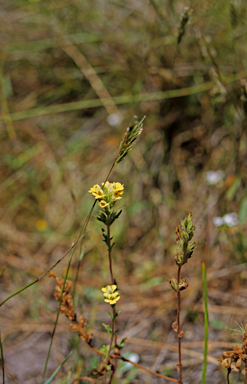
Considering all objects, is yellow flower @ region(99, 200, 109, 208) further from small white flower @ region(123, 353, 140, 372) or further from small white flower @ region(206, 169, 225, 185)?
small white flower @ region(206, 169, 225, 185)

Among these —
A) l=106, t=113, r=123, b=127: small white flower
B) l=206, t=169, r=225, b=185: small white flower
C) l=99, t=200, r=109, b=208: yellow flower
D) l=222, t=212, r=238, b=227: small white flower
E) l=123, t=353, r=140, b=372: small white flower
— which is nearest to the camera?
l=99, t=200, r=109, b=208: yellow flower

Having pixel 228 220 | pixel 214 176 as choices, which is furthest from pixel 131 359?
pixel 214 176

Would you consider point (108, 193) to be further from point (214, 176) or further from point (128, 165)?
point (128, 165)

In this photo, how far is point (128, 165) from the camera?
Result: 1.80 meters

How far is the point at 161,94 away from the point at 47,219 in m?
1.00

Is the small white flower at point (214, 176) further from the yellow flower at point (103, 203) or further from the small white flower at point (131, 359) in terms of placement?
the yellow flower at point (103, 203)

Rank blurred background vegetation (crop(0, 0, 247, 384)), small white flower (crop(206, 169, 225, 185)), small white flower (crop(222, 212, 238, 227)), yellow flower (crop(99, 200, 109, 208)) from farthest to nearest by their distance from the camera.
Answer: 1. small white flower (crop(206, 169, 225, 185))
2. small white flower (crop(222, 212, 238, 227))
3. blurred background vegetation (crop(0, 0, 247, 384))
4. yellow flower (crop(99, 200, 109, 208))

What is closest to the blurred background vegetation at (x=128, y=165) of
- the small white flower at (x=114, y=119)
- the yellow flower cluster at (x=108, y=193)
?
the small white flower at (x=114, y=119)

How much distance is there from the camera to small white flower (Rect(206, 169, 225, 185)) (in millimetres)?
1531

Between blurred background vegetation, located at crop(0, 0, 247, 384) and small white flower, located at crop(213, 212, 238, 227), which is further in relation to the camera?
small white flower, located at crop(213, 212, 238, 227)

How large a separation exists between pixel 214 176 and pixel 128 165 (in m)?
0.52

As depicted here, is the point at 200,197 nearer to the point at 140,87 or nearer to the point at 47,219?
the point at 140,87

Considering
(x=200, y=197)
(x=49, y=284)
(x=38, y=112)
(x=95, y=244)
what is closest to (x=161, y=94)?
(x=200, y=197)

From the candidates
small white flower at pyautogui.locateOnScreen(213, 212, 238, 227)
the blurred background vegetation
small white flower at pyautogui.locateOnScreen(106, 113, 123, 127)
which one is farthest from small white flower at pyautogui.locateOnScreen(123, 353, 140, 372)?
small white flower at pyautogui.locateOnScreen(106, 113, 123, 127)
